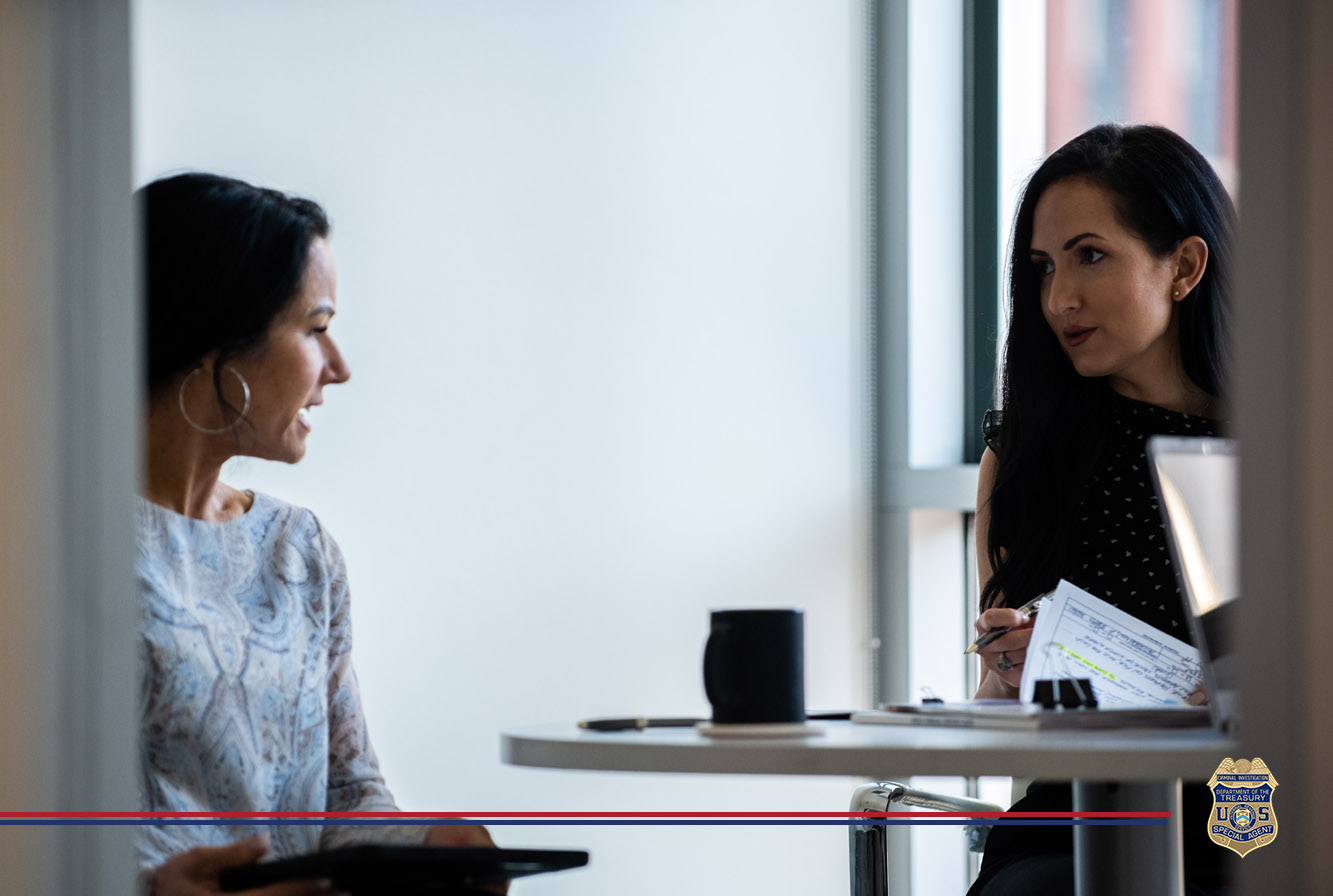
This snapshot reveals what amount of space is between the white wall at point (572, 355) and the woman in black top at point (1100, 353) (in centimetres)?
71

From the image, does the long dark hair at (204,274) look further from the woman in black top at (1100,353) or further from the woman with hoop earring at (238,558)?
the woman in black top at (1100,353)

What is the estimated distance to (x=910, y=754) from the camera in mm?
653

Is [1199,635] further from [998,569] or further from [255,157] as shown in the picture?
[255,157]

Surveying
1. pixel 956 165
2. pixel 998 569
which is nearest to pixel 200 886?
pixel 998 569

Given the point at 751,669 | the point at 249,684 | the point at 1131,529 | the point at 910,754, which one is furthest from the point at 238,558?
the point at 1131,529

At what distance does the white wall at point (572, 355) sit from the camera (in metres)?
1.76

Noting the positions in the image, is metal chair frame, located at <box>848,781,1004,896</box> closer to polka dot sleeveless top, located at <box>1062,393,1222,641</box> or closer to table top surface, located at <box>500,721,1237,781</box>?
polka dot sleeveless top, located at <box>1062,393,1222,641</box>

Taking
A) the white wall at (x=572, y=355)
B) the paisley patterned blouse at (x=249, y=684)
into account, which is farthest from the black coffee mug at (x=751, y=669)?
the white wall at (x=572, y=355)

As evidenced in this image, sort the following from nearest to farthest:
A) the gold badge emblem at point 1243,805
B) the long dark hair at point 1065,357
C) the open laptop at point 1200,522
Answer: the gold badge emblem at point 1243,805
the open laptop at point 1200,522
the long dark hair at point 1065,357

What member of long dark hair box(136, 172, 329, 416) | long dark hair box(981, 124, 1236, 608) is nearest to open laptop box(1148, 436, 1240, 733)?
long dark hair box(981, 124, 1236, 608)

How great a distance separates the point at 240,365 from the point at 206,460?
9 cm

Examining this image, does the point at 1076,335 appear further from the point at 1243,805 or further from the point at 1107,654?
the point at 1243,805

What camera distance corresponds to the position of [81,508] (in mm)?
703

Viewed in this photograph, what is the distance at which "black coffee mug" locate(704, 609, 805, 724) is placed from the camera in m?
0.81
